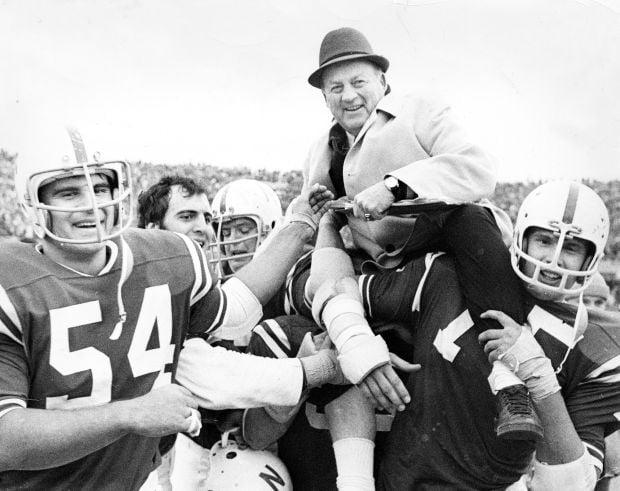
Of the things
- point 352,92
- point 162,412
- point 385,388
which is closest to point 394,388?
point 385,388

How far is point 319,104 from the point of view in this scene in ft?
11.6

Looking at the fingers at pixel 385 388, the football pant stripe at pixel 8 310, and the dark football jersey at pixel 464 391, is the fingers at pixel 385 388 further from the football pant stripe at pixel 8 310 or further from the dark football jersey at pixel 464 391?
the football pant stripe at pixel 8 310

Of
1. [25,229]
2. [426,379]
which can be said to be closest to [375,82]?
[426,379]

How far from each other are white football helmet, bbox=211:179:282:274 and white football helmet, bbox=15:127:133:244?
1021 mm

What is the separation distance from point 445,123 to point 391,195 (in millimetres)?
294

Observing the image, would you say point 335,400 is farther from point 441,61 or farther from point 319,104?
point 319,104

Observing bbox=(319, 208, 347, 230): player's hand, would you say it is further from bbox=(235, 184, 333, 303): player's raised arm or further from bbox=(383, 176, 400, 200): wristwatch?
bbox=(383, 176, 400, 200): wristwatch

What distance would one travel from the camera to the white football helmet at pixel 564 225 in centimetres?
192

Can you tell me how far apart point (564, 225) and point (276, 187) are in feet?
10.6

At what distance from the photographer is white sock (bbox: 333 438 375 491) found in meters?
2.07

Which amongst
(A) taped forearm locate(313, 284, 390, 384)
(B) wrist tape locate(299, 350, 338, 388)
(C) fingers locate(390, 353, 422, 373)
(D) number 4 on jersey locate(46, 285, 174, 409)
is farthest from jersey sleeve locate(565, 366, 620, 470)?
(D) number 4 on jersey locate(46, 285, 174, 409)

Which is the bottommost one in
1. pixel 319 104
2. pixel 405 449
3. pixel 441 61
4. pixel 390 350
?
pixel 405 449

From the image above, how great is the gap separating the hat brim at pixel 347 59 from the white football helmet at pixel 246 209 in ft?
2.37

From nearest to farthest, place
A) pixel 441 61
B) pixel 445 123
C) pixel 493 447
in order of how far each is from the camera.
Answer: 1. pixel 493 447
2. pixel 445 123
3. pixel 441 61
